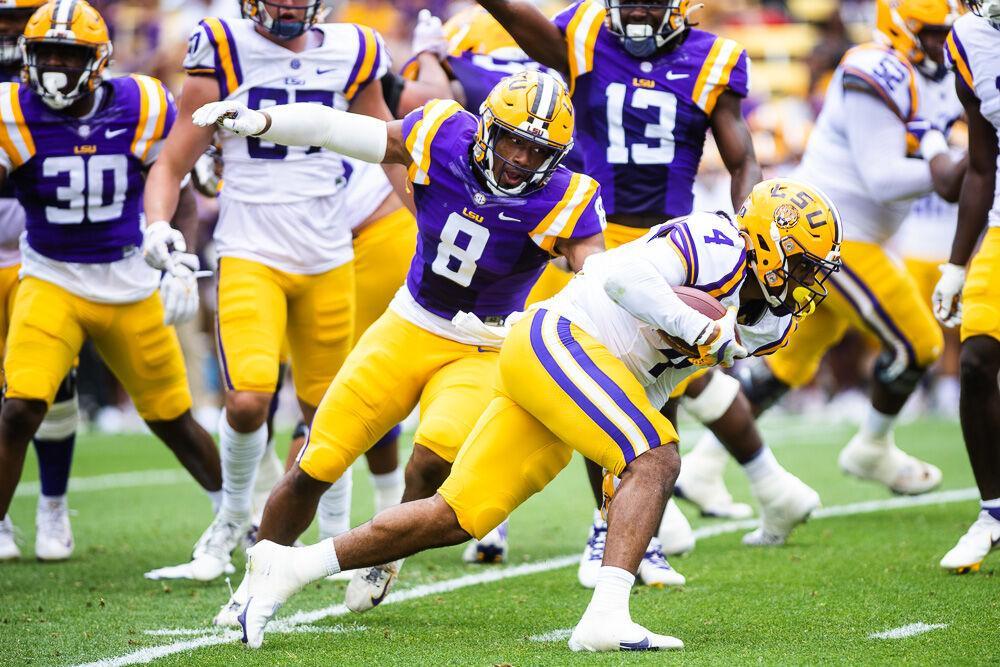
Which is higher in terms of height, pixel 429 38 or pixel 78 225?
pixel 429 38

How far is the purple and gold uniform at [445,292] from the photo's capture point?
4.23 m

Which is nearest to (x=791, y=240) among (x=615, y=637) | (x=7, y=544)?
(x=615, y=637)

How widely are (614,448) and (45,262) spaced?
2784 millimetres

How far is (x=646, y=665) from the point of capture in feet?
11.5

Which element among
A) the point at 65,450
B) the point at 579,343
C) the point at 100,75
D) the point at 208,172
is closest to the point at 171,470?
the point at 65,450

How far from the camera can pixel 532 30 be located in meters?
5.21

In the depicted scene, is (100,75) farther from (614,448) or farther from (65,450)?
(614,448)

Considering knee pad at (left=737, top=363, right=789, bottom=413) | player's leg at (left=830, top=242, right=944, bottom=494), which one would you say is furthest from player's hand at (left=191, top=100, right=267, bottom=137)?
knee pad at (left=737, top=363, right=789, bottom=413)

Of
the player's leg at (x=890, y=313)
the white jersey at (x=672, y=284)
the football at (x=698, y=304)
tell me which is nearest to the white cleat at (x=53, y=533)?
the white jersey at (x=672, y=284)

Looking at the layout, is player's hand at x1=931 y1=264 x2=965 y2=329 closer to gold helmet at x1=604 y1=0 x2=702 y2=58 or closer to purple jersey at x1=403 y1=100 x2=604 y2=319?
gold helmet at x1=604 y1=0 x2=702 y2=58

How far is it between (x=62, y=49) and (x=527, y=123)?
2234mm

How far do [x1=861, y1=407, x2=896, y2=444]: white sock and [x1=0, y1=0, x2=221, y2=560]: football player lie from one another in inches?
130

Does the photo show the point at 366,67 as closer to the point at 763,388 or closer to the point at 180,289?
the point at 180,289

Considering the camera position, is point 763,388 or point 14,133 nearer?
point 14,133
